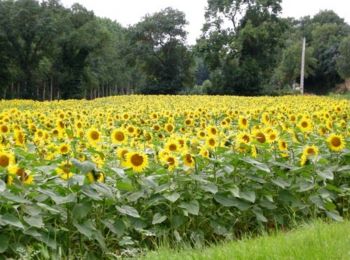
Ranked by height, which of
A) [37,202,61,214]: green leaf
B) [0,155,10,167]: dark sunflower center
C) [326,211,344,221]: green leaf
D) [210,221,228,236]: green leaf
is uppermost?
[0,155,10,167]: dark sunflower center

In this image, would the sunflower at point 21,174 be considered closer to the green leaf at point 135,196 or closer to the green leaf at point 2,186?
the green leaf at point 2,186

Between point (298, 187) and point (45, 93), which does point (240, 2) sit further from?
point (298, 187)

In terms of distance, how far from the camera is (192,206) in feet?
14.0

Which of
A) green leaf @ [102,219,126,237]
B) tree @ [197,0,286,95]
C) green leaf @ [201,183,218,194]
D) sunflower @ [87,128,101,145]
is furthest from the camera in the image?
tree @ [197,0,286,95]

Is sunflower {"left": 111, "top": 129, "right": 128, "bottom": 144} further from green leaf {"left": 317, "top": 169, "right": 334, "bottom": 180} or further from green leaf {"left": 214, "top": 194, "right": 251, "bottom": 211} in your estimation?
green leaf {"left": 317, "top": 169, "right": 334, "bottom": 180}

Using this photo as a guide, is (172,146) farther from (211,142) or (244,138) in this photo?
(244,138)

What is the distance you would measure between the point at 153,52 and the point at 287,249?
54738mm

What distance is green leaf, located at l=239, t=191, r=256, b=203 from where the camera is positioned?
454cm

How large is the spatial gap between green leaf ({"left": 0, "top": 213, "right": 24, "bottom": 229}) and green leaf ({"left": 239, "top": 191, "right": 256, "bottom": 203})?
6.23ft

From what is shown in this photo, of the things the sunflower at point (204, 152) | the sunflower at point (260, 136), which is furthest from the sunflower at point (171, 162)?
the sunflower at point (260, 136)

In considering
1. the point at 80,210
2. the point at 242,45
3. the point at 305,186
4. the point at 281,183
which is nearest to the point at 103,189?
the point at 80,210

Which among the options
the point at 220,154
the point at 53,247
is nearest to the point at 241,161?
the point at 220,154

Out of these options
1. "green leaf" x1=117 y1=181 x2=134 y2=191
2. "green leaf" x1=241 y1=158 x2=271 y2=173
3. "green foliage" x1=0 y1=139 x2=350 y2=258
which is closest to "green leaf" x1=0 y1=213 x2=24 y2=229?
"green foliage" x1=0 y1=139 x2=350 y2=258

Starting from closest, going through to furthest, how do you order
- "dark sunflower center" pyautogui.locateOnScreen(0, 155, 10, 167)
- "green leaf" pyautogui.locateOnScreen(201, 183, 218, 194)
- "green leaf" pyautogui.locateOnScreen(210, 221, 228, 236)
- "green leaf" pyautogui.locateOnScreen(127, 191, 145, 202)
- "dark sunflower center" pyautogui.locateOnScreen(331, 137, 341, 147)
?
"dark sunflower center" pyautogui.locateOnScreen(0, 155, 10, 167) → "green leaf" pyautogui.locateOnScreen(127, 191, 145, 202) → "green leaf" pyautogui.locateOnScreen(201, 183, 218, 194) → "green leaf" pyautogui.locateOnScreen(210, 221, 228, 236) → "dark sunflower center" pyautogui.locateOnScreen(331, 137, 341, 147)
